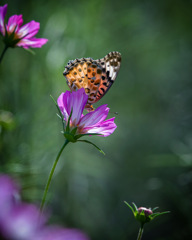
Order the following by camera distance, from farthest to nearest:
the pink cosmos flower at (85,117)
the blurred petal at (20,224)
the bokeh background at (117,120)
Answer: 1. the bokeh background at (117,120)
2. the pink cosmos flower at (85,117)
3. the blurred petal at (20,224)

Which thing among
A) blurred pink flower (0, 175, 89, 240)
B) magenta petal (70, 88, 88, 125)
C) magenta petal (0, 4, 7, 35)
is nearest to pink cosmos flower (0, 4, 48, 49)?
magenta petal (0, 4, 7, 35)

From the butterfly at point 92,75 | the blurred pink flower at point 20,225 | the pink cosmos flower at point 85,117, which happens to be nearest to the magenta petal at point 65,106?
the pink cosmos flower at point 85,117

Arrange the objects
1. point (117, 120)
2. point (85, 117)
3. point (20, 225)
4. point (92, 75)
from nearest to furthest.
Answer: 1. point (20, 225)
2. point (85, 117)
3. point (92, 75)
4. point (117, 120)

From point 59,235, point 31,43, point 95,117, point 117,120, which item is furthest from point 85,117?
point 117,120

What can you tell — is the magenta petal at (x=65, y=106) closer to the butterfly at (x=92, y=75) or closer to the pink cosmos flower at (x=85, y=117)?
the pink cosmos flower at (x=85, y=117)

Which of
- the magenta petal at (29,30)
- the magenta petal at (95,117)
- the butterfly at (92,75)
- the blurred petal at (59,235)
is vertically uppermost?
the magenta petal at (29,30)

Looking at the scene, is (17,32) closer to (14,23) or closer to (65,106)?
(14,23)
